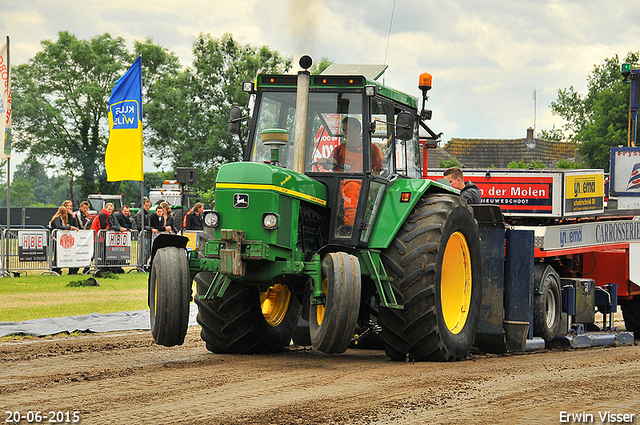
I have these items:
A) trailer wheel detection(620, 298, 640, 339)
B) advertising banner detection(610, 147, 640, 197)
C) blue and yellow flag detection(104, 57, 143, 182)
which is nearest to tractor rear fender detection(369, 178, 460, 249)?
trailer wheel detection(620, 298, 640, 339)

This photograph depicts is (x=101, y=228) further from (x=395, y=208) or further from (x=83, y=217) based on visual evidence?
(x=395, y=208)

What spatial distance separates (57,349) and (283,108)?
3.51 meters

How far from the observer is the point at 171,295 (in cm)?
705

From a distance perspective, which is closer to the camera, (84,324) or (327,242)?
(327,242)

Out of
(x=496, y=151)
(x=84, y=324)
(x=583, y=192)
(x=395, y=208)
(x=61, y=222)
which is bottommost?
(x=84, y=324)

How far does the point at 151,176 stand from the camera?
3383 inches

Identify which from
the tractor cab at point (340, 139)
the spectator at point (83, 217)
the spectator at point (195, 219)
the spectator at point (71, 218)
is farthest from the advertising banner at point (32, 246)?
the tractor cab at point (340, 139)

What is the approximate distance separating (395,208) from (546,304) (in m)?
3.15

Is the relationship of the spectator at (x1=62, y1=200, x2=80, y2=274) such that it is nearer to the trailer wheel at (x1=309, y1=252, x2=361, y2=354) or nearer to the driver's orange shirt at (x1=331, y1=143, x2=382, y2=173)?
the driver's orange shirt at (x1=331, y1=143, x2=382, y2=173)

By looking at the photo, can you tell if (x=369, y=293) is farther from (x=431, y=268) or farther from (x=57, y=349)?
(x=57, y=349)

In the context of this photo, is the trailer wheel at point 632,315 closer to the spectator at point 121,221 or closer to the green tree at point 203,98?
the spectator at point 121,221

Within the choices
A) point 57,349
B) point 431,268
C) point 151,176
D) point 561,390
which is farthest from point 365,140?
point 151,176

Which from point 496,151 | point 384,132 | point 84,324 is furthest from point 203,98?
point 384,132

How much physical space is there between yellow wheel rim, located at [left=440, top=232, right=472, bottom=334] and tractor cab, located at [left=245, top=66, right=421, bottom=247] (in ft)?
3.16
